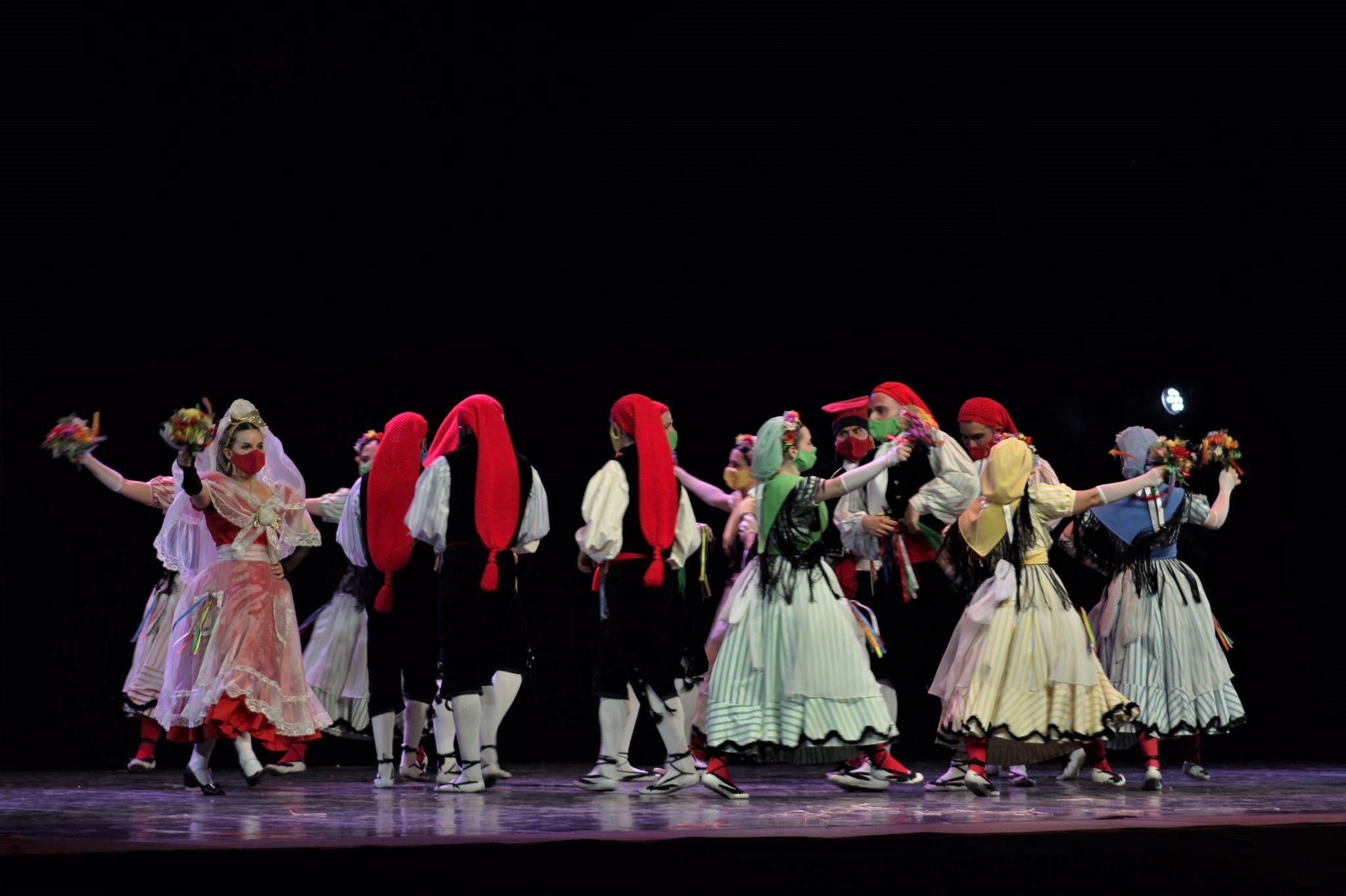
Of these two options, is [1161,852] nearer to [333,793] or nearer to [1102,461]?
[333,793]

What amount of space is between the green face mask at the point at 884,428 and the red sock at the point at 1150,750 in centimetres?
168

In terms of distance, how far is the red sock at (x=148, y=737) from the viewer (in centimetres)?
700

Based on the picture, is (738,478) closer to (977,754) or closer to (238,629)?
(977,754)

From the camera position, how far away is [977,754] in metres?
5.61

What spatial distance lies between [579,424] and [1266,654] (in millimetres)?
3981

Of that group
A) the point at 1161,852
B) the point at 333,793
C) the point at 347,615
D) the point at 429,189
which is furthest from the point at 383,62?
the point at 1161,852

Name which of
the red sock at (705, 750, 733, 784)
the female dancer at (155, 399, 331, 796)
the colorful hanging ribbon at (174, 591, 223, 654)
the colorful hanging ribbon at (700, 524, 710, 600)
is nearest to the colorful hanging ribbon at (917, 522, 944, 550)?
the colorful hanging ribbon at (700, 524, 710, 600)

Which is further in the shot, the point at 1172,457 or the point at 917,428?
the point at 1172,457

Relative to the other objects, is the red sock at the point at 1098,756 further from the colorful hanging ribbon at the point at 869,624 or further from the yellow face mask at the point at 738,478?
the yellow face mask at the point at 738,478

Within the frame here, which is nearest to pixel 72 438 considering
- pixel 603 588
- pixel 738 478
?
pixel 603 588

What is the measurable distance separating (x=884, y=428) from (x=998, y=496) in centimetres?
51

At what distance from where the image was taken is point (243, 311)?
7.36 m

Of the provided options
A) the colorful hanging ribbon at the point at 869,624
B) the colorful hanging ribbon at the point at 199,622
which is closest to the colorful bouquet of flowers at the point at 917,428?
the colorful hanging ribbon at the point at 869,624

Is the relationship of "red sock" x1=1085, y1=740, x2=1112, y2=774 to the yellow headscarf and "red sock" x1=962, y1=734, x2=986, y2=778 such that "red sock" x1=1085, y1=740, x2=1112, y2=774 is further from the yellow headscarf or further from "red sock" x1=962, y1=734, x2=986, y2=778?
the yellow headscarf
